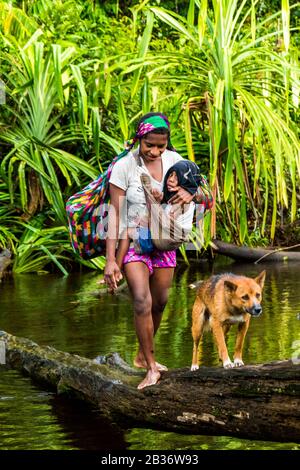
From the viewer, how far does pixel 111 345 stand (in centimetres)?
754

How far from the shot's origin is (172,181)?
4.94 meters

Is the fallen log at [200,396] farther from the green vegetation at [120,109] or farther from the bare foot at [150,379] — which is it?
the green vegetation at [120,109]

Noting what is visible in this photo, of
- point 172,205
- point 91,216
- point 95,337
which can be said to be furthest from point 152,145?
point 95,337

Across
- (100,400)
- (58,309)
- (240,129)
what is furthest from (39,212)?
(100,400)

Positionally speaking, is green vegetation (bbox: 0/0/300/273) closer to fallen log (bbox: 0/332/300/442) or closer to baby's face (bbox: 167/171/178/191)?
fallen log (bbox: 0/332/300/442)

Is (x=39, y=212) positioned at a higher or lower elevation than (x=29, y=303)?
higher

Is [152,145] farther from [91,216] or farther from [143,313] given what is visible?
[143,313]

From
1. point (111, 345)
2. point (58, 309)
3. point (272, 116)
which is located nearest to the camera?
point (111, 345)

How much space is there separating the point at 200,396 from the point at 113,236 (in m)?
0.96

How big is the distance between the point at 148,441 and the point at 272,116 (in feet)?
22.7

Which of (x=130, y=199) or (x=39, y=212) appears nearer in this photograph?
(x=130, y=199)

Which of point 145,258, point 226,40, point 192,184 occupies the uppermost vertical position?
point 226,40

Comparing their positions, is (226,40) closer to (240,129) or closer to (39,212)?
(240,129)

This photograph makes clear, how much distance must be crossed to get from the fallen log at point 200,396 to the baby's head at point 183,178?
0.89m
